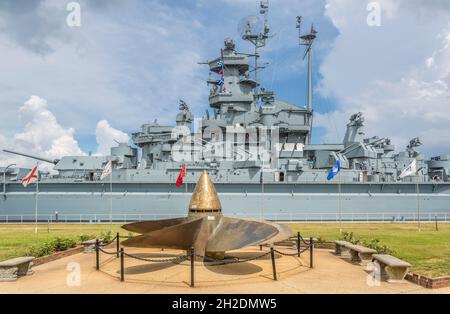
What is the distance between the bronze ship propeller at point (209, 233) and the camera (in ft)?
32.6

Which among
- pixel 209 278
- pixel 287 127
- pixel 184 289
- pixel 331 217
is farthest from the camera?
pixel 287 127

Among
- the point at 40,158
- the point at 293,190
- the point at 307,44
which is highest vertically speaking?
the point at 307,44

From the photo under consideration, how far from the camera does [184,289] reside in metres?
8.54

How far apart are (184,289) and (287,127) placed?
116ft

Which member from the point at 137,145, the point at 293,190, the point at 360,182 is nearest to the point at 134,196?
the point at 137,145

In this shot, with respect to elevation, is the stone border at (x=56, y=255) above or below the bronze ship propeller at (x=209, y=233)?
below

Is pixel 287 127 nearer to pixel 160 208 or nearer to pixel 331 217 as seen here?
pixel 331 217

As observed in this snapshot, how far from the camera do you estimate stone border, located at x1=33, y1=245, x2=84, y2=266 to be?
12142 mm

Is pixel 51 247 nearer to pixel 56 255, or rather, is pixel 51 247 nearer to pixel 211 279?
pixel 56 255

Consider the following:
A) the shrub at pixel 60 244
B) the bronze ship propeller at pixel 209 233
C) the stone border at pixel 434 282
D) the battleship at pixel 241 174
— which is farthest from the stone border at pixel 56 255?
the battleship at pixel 241 174

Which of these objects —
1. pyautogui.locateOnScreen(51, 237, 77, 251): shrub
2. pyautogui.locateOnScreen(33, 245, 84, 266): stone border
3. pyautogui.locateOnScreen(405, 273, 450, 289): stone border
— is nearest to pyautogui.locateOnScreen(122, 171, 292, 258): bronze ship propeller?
pyautogui.locateOnScreen(405, 273, 450, 289): stone border

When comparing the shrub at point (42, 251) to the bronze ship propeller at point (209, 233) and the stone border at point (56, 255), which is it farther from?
the bronze ship propeller at point (209, 233)

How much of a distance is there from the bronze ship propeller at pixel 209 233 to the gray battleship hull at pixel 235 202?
23287 millimetres

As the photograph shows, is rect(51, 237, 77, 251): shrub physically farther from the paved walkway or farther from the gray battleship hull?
the gray battleship hull
